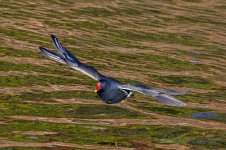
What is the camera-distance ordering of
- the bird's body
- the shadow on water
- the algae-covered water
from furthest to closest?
the shadow on water
the algae-covered water
the bird's body

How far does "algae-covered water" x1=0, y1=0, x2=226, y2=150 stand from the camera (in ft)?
46.9

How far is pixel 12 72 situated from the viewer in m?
17.9

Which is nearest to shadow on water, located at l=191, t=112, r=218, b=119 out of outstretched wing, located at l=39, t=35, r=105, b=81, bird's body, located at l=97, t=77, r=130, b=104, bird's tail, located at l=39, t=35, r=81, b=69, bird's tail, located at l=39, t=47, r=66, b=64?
bird's body, located at l=97, t=77, r=130, b=104

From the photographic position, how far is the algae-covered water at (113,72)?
14289mm

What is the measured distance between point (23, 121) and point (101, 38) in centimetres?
861

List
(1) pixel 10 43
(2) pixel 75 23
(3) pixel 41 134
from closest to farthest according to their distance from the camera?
(3) pixel 41 134
(1) pixel 10 43
(2) pixel 75 23

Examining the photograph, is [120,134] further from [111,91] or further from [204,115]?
[204,115]

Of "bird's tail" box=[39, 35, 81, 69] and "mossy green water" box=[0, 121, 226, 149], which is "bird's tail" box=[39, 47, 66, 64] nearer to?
"bird's tail" box=[39, 35, 81, 69]

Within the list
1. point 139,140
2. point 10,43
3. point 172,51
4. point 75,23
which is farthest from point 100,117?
point 75,23

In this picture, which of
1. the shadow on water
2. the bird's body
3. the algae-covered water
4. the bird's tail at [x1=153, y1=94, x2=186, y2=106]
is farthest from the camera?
the shadow on water

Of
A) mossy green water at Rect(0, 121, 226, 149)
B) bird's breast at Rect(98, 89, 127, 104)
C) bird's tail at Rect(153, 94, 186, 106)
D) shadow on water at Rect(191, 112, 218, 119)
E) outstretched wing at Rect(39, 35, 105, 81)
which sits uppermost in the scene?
outstretched wing at Rect(39, 35, 105, 81)

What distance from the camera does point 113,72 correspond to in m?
19.2

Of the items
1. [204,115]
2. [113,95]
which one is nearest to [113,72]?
[204,115]

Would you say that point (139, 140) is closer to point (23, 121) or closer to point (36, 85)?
point (23, 121)
